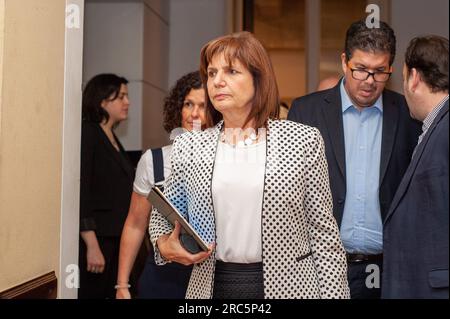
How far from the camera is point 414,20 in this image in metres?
6.15

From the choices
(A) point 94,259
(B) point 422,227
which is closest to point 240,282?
(B) point 422,227

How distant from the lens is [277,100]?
2.13 metres

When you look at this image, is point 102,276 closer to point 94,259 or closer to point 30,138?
point 94,259

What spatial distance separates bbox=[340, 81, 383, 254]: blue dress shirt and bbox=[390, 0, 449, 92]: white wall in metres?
3.53

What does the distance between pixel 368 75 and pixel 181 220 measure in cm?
114

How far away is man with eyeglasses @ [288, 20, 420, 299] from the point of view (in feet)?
8.65

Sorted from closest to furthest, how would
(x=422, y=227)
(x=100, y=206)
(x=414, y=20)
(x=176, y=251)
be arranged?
(x=422, y=227) < (x=176, y=251) < (x=100, y=206) < (x=414, y=20)

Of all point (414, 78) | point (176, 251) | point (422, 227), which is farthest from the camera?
point (414, 78)

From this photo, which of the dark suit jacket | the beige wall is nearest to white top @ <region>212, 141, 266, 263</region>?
the dark suit jacket

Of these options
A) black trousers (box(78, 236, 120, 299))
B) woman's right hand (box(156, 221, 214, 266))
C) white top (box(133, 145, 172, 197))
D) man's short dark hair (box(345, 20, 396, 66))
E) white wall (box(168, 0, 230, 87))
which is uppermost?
white wall (box(168, 0, 230, 87))

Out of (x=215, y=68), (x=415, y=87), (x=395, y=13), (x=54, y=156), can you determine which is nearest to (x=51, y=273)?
(x=54, y=156)

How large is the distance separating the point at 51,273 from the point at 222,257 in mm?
881

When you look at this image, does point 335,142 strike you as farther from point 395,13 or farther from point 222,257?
point 395,13

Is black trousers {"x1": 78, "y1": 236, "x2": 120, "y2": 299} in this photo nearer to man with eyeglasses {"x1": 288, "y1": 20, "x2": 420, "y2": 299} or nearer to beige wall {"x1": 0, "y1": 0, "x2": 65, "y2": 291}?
beige wall {"x1": 0, "y1": 0, "x2": 65, "y2": 291}
